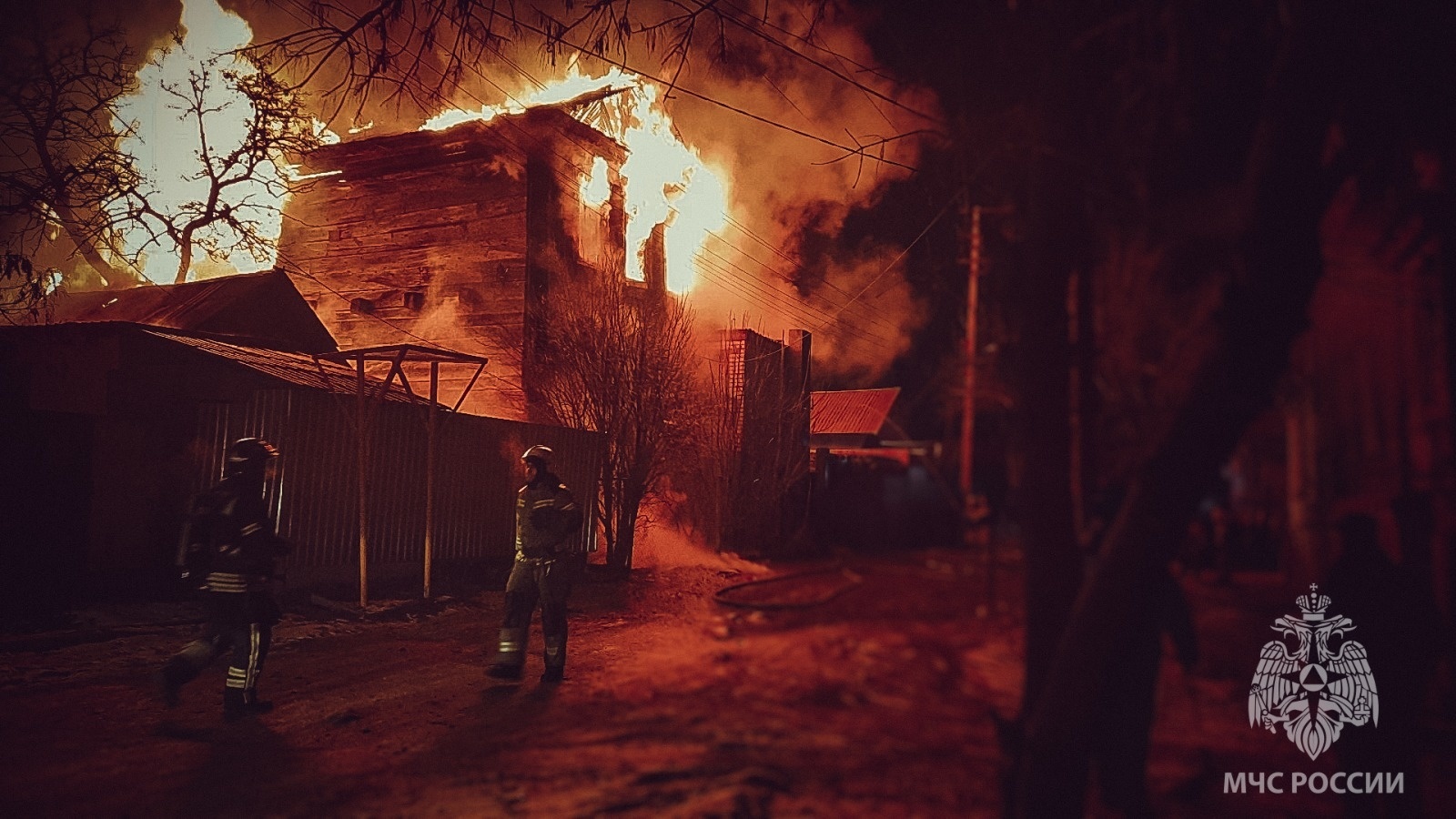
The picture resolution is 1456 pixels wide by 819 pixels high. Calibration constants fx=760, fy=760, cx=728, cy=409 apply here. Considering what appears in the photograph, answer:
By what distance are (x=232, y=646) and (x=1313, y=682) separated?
24.0ft

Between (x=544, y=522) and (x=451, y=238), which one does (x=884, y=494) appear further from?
(x=451, y=238)

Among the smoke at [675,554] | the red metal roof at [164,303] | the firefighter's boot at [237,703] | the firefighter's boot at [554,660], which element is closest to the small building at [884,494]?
the smoke at [675,554]

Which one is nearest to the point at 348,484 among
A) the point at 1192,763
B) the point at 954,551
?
the point at 954,551

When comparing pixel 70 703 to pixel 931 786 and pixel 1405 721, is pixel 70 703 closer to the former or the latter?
pixel 931 786

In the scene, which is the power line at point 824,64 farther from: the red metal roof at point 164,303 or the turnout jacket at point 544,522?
the red metal roof at point 164,303

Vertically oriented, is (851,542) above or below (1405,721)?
above

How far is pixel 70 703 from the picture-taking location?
20.9ft

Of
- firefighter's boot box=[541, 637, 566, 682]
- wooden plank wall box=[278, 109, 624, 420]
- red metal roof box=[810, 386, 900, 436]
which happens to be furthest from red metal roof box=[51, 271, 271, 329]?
red metal roof box=[810, 386, 900, 436]

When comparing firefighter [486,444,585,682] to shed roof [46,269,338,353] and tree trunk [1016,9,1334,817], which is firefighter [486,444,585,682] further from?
shed roof [46,269,338,353]

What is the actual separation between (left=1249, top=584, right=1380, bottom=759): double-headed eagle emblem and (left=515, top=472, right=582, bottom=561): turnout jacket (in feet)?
17.8

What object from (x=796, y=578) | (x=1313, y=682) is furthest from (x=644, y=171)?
(x=1313, y=682)

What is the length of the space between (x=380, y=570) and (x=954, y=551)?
11.1m

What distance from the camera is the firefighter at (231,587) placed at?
235 inches

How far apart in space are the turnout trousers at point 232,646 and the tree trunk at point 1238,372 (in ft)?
19.4
